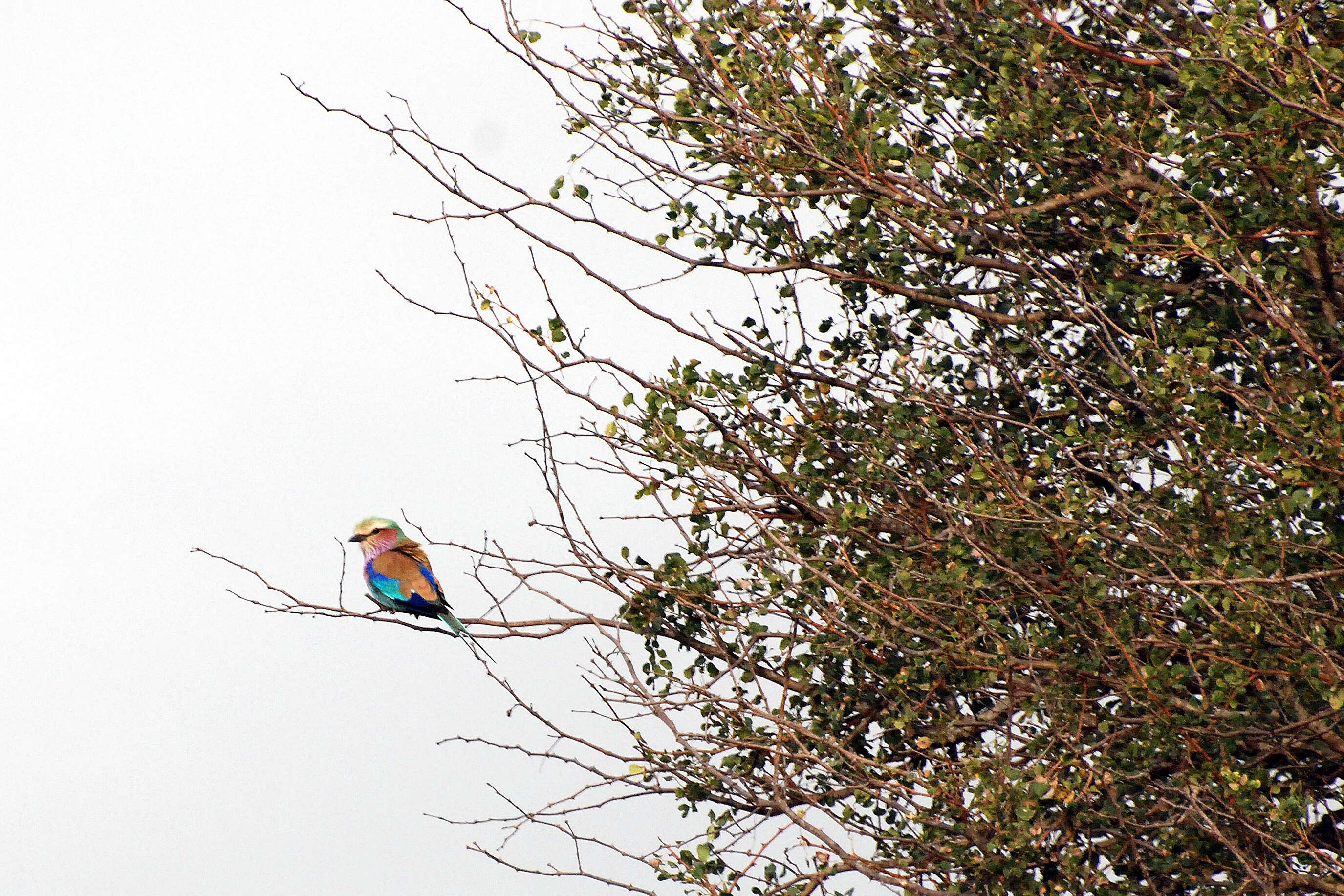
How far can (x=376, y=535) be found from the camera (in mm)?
11164

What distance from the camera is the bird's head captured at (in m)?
10.9

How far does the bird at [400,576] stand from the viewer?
965 cm

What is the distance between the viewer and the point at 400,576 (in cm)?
1012

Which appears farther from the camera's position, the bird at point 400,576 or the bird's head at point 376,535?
the bird's head at point 376,535

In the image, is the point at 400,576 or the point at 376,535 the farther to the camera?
the point at 376,535

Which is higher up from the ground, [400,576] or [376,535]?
[376,535]

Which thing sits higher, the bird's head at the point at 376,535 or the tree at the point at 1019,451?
the bird's head at the point at 376,535

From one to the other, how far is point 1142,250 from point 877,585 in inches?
87.1

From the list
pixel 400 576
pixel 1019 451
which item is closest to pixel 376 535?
pixel 400 576

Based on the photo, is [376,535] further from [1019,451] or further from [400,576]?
[1019,451]

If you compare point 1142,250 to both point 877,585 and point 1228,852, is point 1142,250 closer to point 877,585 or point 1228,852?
point 877,585

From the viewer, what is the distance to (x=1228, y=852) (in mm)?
6520

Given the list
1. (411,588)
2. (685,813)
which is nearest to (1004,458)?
(685,813)

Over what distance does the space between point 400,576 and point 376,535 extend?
114 cm
